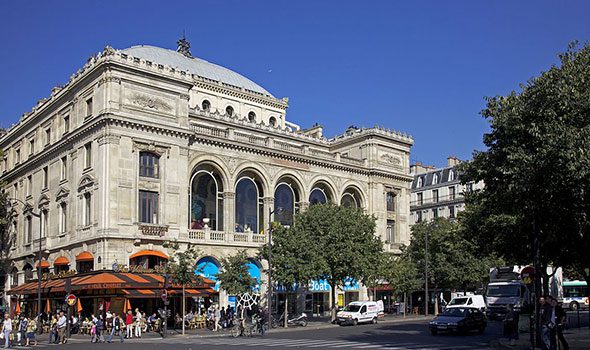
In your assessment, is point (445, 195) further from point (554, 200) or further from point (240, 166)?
point (554, 200)

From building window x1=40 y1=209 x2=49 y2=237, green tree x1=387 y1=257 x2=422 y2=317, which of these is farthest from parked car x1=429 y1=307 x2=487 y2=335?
building window x1=40 y1=209 x2=49 y2=237

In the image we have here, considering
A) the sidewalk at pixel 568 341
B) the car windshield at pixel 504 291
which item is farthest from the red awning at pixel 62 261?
the sidewalk at pixel 568 341

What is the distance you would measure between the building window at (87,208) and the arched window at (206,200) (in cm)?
807

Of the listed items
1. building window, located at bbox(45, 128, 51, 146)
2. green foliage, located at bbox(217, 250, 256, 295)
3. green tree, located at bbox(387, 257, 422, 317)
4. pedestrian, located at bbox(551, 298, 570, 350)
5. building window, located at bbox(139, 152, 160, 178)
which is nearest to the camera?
pedestrian, located at bbox(551, 298, 570, 350)

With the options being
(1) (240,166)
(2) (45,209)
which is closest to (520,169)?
(1) (240,166)

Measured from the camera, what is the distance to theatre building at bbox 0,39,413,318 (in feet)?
163

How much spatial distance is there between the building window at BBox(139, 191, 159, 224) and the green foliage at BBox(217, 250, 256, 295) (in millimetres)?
6700

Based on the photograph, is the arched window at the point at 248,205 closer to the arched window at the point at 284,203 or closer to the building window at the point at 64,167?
the arched window at the point at 284,203

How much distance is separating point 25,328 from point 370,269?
27.5 metres

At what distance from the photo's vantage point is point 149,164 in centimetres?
5147

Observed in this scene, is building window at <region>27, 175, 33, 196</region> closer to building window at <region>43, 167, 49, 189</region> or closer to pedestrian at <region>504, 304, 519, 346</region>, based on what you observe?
building window at <region>43, 167, 49, 189</region>

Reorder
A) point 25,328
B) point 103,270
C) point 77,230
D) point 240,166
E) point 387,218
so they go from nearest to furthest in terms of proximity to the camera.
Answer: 1. point 25,328
2. point 103,270
3. point 77,230
4. point 240,166
5. point 387,218

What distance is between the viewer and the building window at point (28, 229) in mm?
61356

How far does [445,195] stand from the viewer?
93.4m
